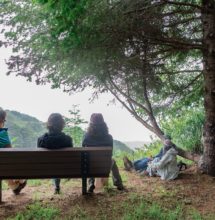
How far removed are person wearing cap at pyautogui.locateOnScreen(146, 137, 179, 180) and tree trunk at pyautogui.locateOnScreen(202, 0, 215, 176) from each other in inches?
24.5

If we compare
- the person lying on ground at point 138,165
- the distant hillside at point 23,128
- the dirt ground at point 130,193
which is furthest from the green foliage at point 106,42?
the distant hillside at point 23,128

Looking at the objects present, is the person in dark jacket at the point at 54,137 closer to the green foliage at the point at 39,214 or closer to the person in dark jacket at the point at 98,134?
the person in dark jacket at the point at 98,134

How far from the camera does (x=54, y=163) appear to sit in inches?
268

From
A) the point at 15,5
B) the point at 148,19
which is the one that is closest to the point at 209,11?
the point at 148,19

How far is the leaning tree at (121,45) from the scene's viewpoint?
7.49m

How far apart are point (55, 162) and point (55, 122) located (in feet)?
2.34

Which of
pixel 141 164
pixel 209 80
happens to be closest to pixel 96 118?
pixel 209 80

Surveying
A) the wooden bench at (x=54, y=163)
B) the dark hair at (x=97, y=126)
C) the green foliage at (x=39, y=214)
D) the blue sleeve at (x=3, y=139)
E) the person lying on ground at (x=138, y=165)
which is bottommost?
the green foliage at (x=39, y=214)

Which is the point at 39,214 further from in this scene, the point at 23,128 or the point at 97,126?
the point at 23,128

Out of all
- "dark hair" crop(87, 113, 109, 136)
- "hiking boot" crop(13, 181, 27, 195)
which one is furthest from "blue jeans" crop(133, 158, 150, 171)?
"hiking boot" crop(13, 181, 27, 195)

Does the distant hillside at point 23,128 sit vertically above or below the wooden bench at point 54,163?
above

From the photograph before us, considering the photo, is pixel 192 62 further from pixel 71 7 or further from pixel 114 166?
pixel 71 7

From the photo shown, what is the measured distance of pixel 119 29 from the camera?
7727 mm

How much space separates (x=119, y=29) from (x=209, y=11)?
76.8 inches
